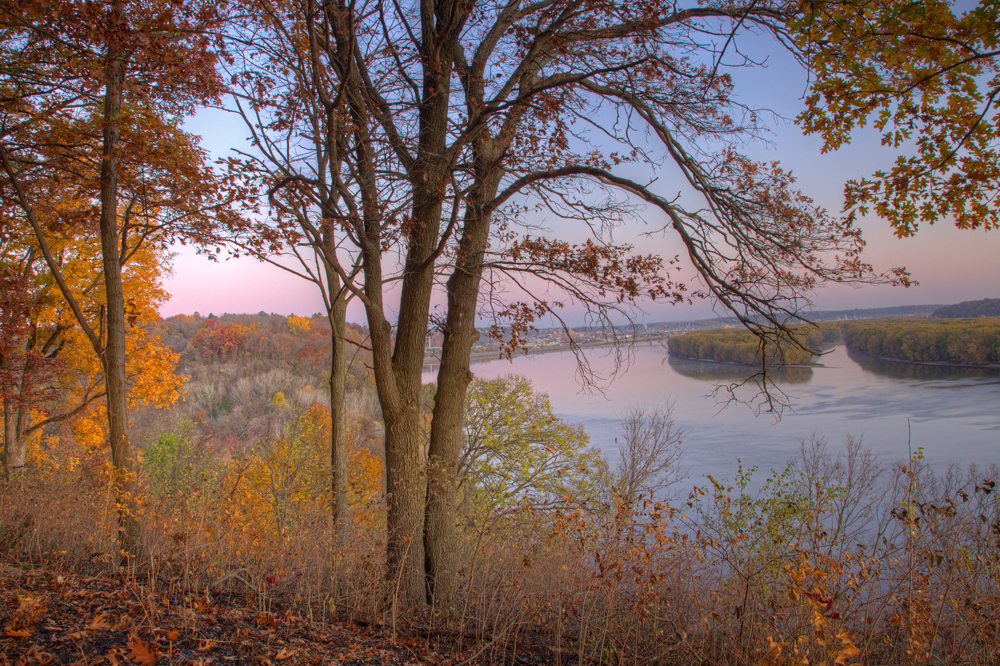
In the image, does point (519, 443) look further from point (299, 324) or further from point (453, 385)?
point (299, 324)

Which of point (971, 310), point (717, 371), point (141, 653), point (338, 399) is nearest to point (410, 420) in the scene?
point (141, 653)

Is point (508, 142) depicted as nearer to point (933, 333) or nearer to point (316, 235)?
point (316, 235)

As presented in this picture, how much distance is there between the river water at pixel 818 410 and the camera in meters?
21.1

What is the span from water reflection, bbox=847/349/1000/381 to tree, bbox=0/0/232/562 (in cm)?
3847

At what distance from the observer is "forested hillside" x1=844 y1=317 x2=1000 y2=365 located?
24.0 meters

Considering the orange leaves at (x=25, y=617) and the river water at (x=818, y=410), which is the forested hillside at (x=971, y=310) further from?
the orange leaves at (x=25, y=617)

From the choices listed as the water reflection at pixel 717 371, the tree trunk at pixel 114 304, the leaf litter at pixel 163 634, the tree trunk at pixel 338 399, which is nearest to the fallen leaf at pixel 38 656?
the leaf litter at pixel 163 634

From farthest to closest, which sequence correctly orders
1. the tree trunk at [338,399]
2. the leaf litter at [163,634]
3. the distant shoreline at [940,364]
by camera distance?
the distant shoreline at [940,364] → the tree trunk at [338,399] → the leaf litter at [163,634]

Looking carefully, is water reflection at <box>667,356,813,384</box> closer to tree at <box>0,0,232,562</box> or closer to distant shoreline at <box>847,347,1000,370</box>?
distant shoreline at <box>847,347,1000,370</box>

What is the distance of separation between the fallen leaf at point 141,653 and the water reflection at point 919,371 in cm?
3888

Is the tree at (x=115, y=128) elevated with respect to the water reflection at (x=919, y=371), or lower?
elevated

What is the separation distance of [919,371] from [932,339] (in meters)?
6.11

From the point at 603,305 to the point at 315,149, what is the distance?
3.22 m

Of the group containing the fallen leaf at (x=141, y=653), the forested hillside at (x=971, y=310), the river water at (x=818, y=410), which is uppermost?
the forested hillside at (x=971, y=310)
